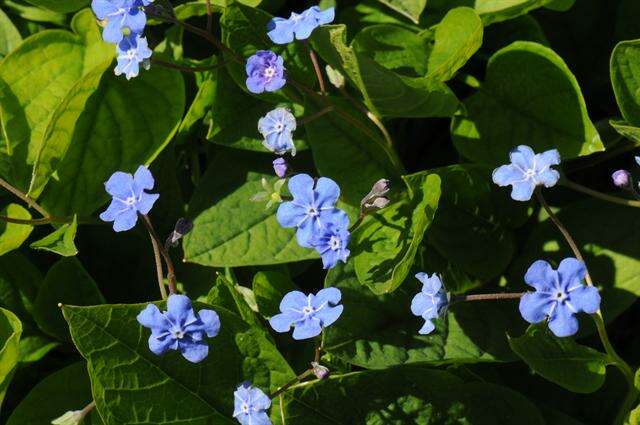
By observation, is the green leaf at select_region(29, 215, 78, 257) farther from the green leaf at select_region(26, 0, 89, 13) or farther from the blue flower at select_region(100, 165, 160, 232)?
the green leaf at select_region(26, 0, 89, 13)

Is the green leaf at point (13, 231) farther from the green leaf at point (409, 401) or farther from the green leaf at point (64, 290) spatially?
the green leaf at point (409, 401)

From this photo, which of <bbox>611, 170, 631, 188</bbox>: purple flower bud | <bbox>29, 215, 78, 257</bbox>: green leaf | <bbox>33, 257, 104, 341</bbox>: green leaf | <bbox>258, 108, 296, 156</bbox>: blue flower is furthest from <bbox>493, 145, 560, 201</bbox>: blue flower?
<bbox>33, 257, 104, 341</bbox>: green leaf

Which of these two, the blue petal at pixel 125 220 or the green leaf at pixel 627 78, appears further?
the green leaf at pixel 627 78

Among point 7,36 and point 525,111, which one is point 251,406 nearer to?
point 525,111

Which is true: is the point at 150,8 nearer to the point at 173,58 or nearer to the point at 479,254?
the point at 173,58

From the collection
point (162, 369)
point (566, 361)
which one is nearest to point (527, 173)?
point (566, 361)

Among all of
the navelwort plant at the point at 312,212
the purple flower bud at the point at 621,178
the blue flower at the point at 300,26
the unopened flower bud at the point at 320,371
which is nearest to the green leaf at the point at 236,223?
the navelwort plant at the point at 312,212
